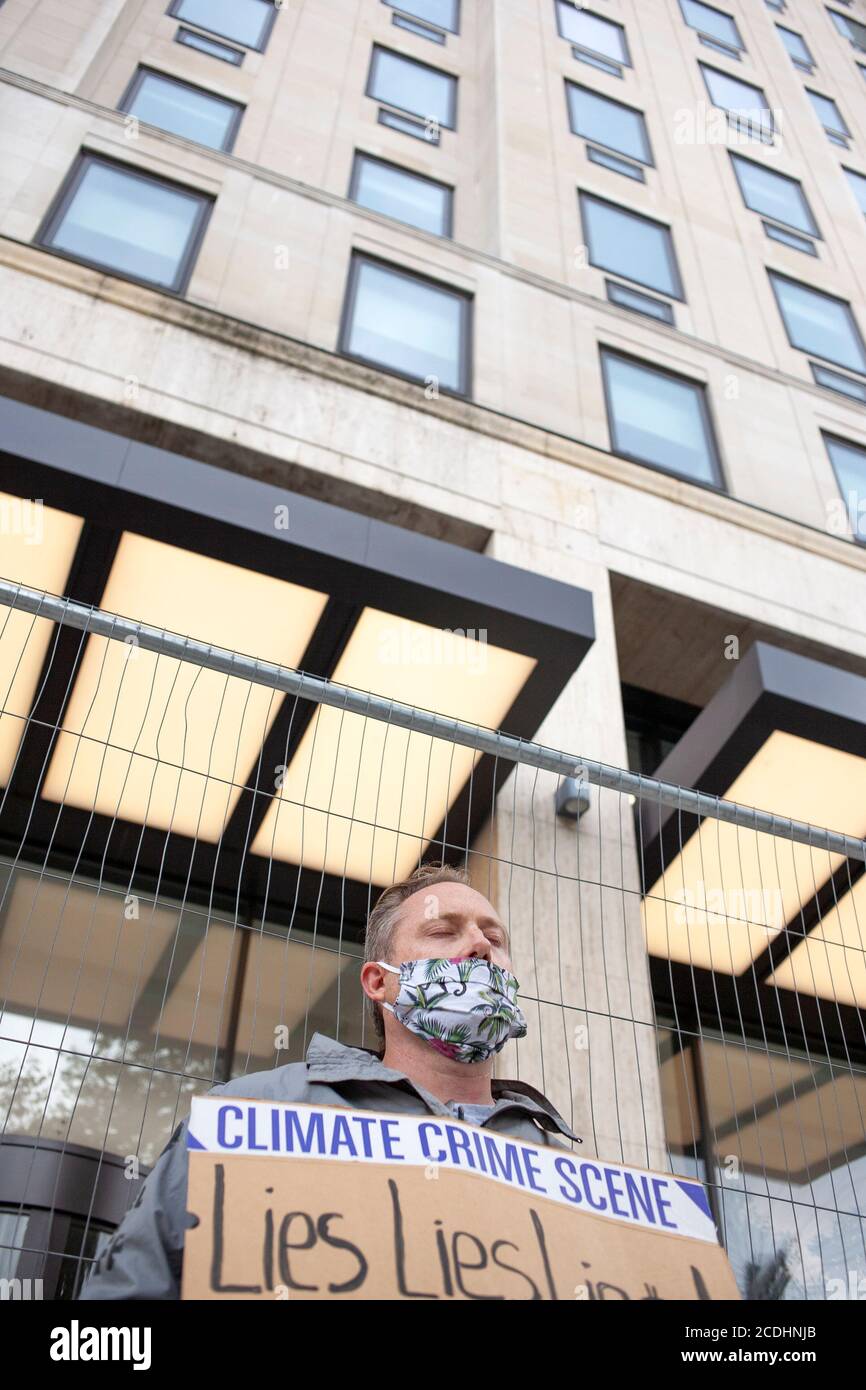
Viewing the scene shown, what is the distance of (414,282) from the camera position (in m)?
11.5

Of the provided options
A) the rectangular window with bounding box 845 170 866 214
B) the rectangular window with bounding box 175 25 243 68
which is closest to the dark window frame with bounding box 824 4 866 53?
the rectangular window with bounding box 845 170 866 214

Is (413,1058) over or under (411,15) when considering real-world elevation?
under

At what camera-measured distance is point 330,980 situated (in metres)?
6.88

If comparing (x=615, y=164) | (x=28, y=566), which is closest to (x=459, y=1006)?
(x=28, y=566)

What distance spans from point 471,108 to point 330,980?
1427 cm

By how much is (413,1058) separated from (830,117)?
23.9 m

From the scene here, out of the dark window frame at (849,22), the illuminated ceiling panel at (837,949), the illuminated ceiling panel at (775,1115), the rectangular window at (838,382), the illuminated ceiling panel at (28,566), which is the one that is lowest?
the illuminated ceiling panel at (775,1115)

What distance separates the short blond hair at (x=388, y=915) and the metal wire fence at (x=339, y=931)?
1823mm

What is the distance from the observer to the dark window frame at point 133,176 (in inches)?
366

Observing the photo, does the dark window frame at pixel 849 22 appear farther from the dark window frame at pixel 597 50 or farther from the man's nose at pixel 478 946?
the man's nose at pixel 478 946

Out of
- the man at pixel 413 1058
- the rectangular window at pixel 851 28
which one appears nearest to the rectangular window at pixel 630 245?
the man at pixel 413 1058

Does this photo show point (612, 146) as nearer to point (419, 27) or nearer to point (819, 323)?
point (419, 27)
